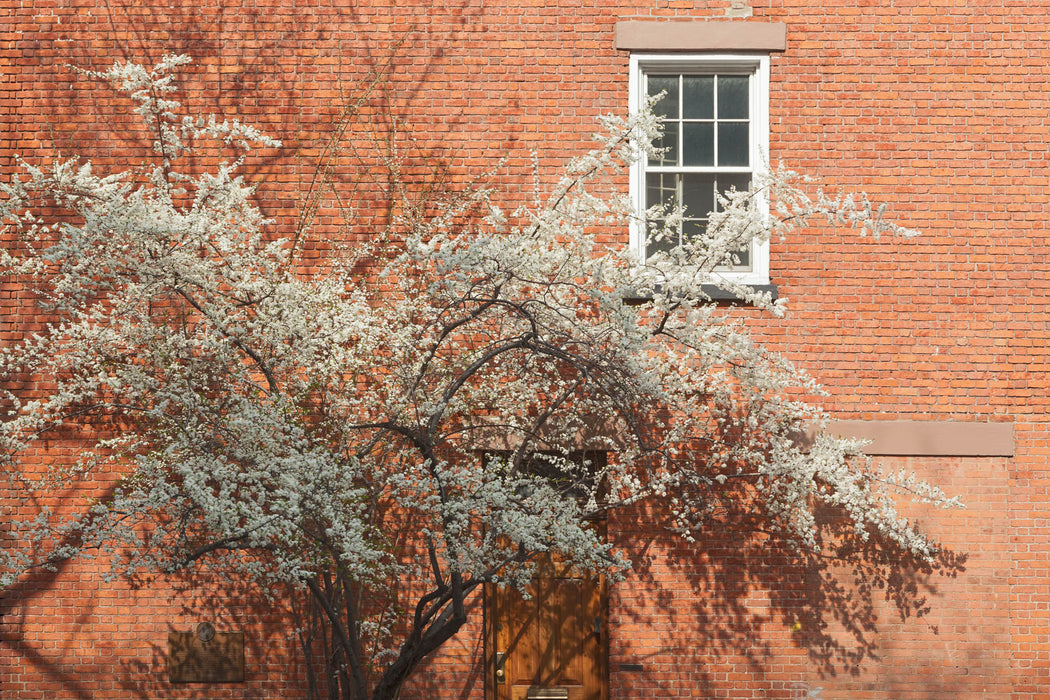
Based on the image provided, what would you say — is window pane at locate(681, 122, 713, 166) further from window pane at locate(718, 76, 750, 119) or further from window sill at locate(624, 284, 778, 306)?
window sill at locate(624, 284, 778, 306)

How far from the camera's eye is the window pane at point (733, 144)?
8.39 meters

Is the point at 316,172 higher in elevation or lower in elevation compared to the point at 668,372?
higher

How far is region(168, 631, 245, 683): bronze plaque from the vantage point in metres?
7.83

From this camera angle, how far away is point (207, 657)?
784 centimetres

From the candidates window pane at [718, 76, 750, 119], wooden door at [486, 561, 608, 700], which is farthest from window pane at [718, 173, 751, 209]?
wooden door at [486, 561, 608, 700]

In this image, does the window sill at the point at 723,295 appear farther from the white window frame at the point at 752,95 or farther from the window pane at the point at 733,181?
the window pane at the point at 733,181

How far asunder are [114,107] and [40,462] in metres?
3.23

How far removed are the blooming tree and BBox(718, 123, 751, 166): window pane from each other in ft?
3.91

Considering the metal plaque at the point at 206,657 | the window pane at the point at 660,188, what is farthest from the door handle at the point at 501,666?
the window pane at the point at 660,188

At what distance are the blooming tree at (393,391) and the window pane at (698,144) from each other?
0.98m

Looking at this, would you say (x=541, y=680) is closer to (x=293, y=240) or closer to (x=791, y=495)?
(x=791, y=495)

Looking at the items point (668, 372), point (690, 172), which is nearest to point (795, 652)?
point (668, 372)

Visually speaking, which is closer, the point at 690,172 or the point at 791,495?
the point at 791,495

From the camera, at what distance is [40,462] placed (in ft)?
26.3
